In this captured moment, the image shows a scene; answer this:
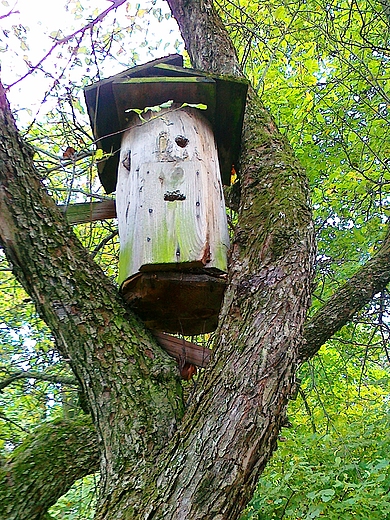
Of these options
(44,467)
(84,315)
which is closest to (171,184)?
(84,315)

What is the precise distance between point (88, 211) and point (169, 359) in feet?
2.45

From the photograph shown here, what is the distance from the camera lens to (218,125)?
207cm

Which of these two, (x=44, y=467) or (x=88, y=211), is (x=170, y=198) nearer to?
(x=88, y=211)

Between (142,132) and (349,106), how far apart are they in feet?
8.21

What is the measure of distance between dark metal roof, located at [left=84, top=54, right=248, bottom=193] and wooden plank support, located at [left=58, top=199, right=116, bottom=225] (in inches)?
8.5

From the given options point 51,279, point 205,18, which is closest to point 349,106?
point 205,18

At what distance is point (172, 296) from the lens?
1592mm

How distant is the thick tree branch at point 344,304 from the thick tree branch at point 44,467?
3.50 ft

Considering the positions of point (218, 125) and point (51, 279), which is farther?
point (218, 125)

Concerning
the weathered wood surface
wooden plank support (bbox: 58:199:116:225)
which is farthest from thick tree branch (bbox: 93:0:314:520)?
wooden plank support (bbox: 58:199:116:225)

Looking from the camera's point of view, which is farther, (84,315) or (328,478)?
(328,478)

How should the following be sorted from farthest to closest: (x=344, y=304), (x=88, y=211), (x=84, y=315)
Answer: (x=344, y=304)
(x=88, y=211)
(x=84, y=315)

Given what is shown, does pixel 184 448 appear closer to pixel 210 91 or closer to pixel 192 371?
pixel 192 371

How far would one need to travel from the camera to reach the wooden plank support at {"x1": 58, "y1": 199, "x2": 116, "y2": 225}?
1866 mm
